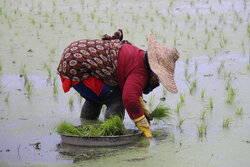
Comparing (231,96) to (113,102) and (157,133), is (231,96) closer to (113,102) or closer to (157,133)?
(157,133)

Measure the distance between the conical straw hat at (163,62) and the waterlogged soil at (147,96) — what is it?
1.44 feet

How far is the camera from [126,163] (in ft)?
9.11

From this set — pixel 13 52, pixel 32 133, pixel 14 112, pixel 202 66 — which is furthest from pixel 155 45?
pixel 13 52

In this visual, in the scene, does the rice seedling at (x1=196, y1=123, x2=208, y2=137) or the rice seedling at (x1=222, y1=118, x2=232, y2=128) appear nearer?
the rice seedling at (x1=196, y1=123, x2=208, y2=137)

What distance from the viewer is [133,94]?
10.0ft

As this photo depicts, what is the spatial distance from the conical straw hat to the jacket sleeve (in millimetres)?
142

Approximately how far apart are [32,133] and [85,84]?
56cm

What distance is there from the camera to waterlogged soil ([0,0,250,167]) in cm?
296

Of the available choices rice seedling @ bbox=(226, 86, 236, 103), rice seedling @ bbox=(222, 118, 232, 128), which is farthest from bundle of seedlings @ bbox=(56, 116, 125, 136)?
rice seedling @ bbox=(226, 86, 236, 103)

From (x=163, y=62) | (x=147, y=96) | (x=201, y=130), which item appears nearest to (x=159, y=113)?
(x=201, y=130)

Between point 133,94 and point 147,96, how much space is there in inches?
52.1

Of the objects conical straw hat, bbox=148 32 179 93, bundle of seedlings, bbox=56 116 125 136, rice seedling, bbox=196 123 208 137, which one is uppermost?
conical straw hat, bbox=148 32 179 93

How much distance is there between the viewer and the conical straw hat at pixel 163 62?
3.08 m

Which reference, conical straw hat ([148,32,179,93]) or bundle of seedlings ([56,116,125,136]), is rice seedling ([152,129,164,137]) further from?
conical straw hat ([148,32,179,93])
